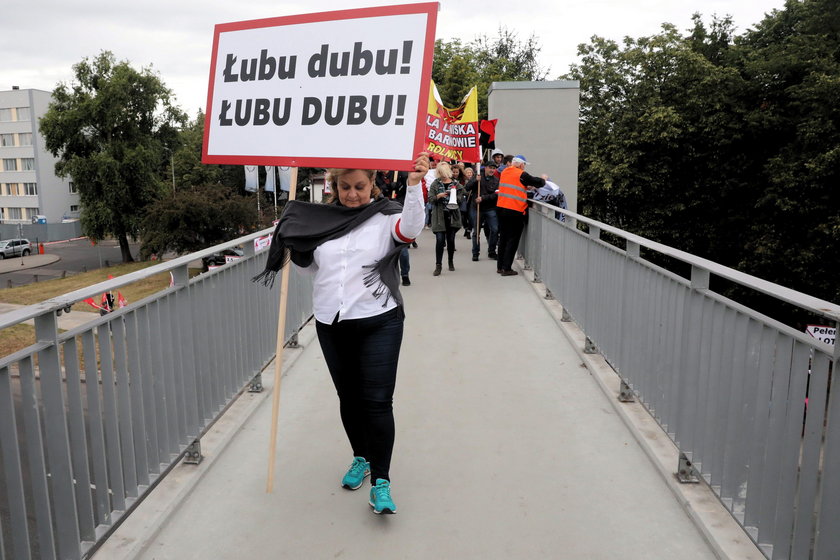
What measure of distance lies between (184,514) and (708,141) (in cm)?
3505

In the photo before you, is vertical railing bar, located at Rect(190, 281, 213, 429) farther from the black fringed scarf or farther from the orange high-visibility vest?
the orange high-visibility vest

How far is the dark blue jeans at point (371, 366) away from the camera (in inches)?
137

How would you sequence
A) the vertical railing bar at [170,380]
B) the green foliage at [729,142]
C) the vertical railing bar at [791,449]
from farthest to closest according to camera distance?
1. the green foliage at [729,142]
2. the vertical railing bar at [170,380]
3. the vertical railing bar at [791,449]

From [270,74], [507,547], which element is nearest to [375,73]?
[270,74]

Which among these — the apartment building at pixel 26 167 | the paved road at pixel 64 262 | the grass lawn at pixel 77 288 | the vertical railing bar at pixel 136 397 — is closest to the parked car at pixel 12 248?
the paved road at pixel 64 262

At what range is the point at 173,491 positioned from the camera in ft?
12.5

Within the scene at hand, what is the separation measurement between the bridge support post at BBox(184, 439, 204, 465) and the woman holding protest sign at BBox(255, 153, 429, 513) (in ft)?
3.52

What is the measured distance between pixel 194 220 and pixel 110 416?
46.8 meters

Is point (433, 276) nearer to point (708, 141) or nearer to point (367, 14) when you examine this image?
point (367, 14)

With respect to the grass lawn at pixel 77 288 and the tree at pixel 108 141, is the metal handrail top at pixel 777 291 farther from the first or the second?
the tree at pixel 108 141

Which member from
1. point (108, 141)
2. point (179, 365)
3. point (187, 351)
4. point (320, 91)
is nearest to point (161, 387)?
point (179, 365)

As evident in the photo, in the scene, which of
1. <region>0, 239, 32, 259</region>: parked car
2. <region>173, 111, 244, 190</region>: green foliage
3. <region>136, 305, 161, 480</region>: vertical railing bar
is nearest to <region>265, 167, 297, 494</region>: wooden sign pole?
<region>136, 305, 161, 480</region>: vertical railing bar

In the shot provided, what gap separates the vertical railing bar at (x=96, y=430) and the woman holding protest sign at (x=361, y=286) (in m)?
1.03

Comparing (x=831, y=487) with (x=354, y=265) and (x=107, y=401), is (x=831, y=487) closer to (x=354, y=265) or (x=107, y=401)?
(x=354, y=265)
